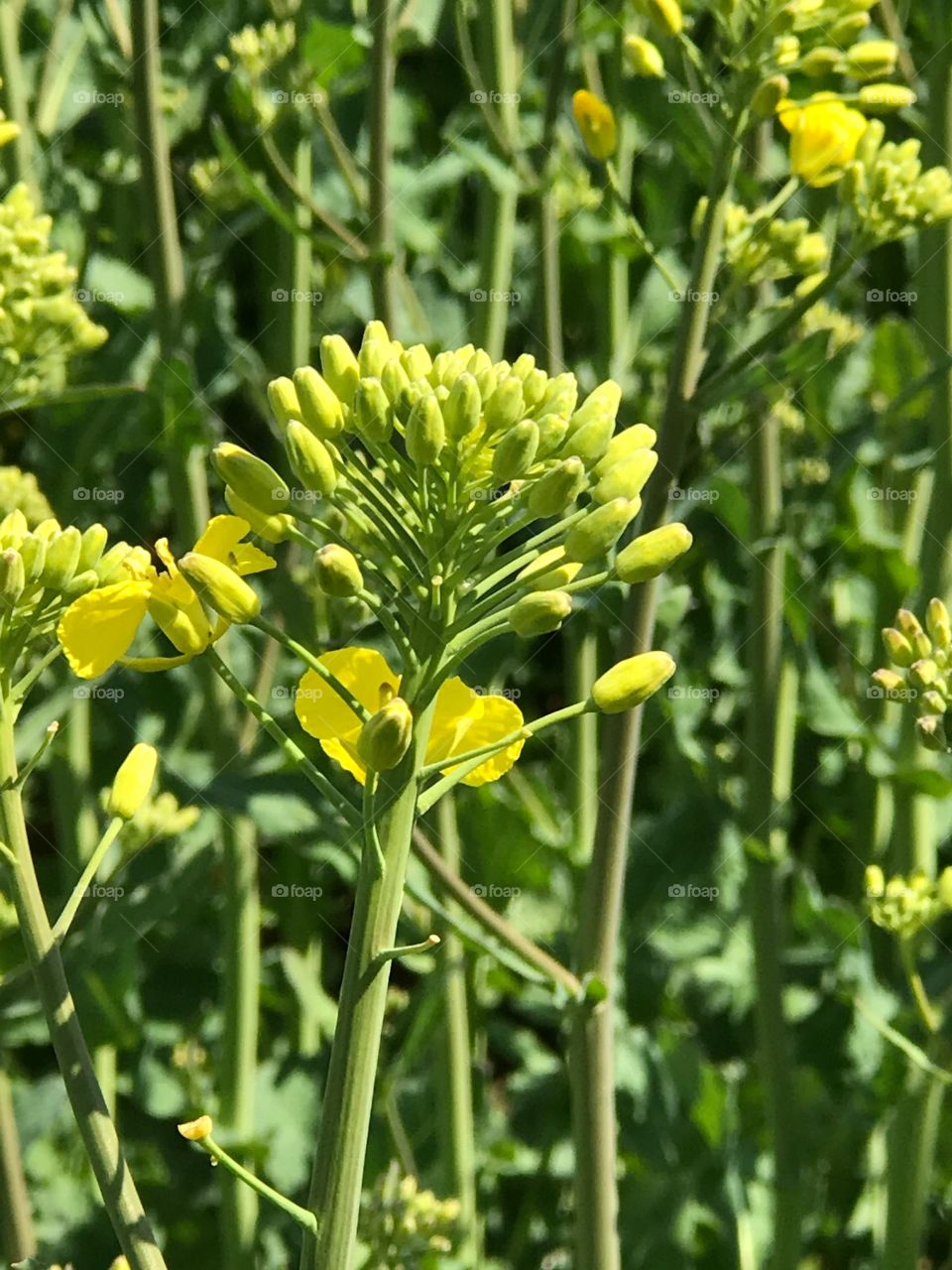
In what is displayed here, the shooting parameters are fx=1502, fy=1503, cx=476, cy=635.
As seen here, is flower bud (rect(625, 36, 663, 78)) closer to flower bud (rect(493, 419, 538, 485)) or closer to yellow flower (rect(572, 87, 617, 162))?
yellow flower (rect(572, 87, 617, 162))

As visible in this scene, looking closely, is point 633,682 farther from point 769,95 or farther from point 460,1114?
point 460,1114

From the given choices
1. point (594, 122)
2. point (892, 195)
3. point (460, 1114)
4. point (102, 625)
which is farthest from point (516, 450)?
point (460, 1114)

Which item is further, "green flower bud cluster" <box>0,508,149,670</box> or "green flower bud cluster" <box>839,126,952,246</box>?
"green flower bud cluster" <box>839,126,952,246</box>

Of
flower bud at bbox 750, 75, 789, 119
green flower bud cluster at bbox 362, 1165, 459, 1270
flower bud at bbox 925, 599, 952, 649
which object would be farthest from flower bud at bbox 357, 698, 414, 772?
green flower bud cluster at bbox 362, 1165, 459, 1270

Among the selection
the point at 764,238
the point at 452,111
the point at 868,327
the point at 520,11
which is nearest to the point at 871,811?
the point at 868,327

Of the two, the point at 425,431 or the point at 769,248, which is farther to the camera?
the point at 769,248

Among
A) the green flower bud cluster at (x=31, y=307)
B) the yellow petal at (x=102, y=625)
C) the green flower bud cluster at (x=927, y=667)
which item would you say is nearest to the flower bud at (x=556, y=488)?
the yellow petal at (x=102, y=625)

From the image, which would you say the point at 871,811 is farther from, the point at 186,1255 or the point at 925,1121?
the point at 186,1255
